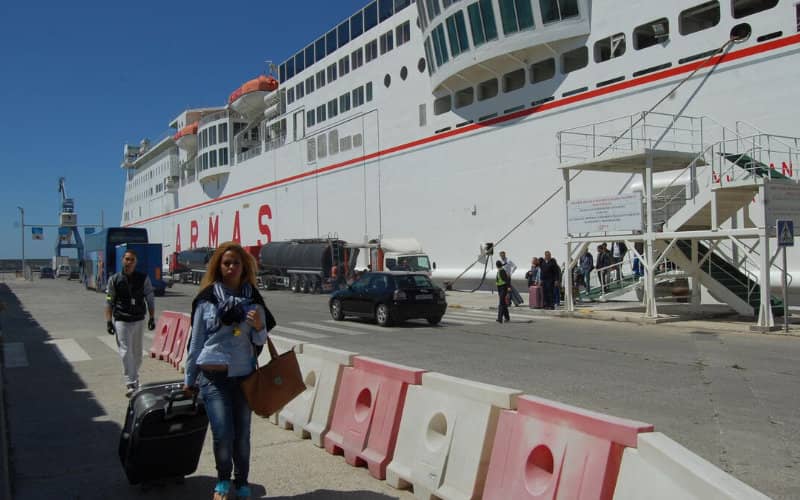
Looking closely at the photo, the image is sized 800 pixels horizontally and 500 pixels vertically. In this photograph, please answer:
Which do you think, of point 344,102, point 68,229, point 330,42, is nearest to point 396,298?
point 344,102

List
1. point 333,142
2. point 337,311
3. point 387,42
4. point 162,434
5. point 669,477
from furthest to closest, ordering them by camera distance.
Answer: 1. point 333,142
2. point 387,42
3. point 337,311
4. point 162,434
5. point 669,477

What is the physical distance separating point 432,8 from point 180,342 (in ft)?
70.6

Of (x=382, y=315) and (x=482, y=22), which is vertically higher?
(x=482, y=22)

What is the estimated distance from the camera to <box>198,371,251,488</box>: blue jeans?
13.9 feet

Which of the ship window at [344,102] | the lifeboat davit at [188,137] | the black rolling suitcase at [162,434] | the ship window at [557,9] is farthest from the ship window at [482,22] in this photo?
the lifeboat davit at [188,137]

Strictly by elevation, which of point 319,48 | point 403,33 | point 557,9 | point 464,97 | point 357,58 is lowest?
point 464,97

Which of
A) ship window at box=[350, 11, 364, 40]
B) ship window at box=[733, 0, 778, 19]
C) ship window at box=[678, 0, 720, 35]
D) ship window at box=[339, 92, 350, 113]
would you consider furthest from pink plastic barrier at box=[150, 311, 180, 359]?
ship window at box=[350, 11, 364, 40]

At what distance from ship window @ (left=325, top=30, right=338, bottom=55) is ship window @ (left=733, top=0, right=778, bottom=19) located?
1023 inches

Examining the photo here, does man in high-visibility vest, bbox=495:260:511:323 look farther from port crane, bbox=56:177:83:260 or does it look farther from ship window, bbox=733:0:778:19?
port crane, bbox=56:177:83:260

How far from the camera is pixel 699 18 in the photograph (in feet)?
70.3

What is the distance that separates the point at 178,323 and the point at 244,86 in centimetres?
4432

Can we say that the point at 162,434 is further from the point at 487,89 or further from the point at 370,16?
the point at 370,16

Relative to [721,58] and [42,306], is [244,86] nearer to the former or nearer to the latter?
[42,306]

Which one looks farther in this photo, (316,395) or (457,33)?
(457,33)
